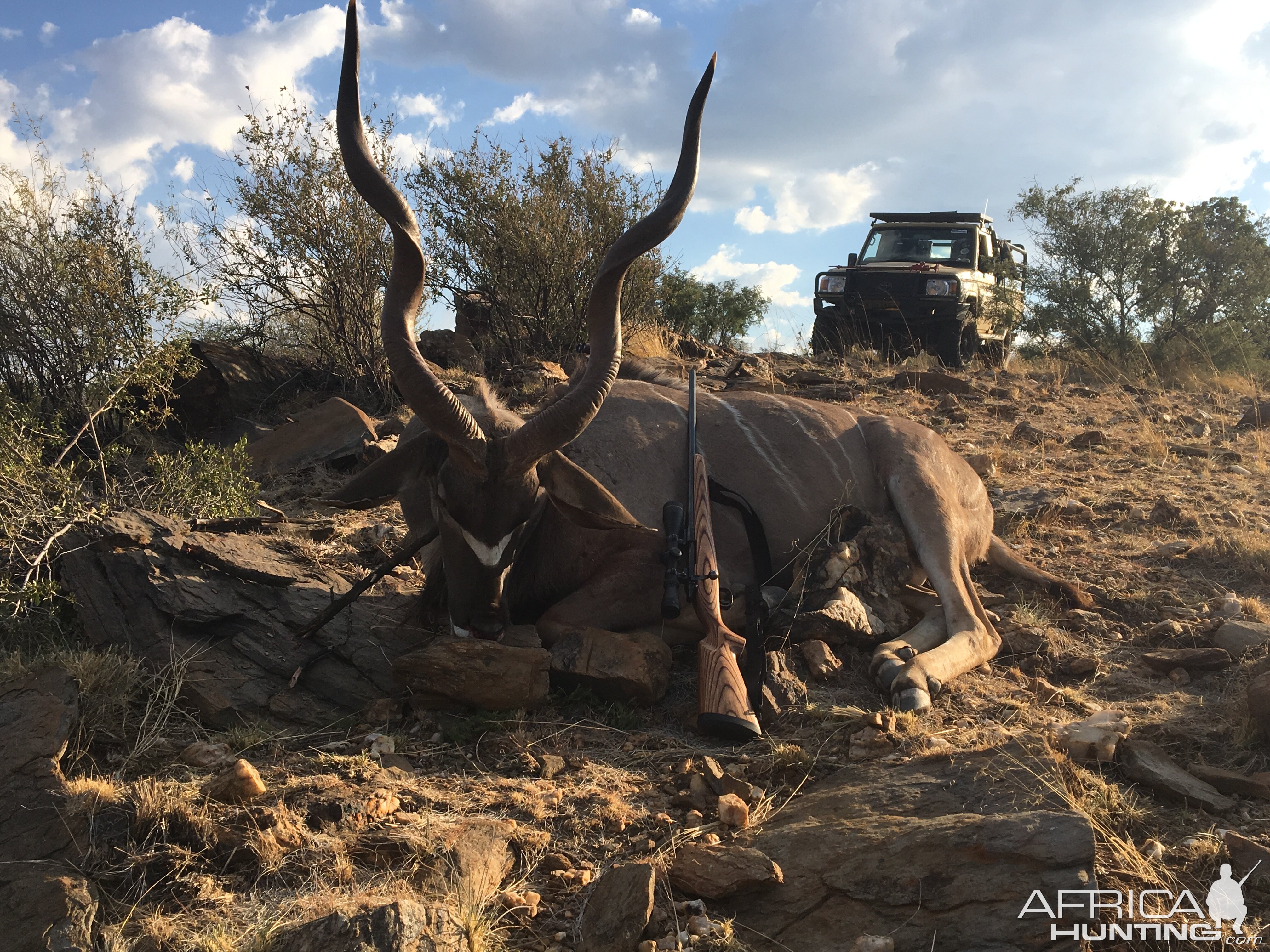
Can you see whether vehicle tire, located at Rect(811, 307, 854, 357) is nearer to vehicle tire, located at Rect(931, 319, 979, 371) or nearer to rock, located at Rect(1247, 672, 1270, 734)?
vehicle tire, located at Rect(931, 319, 979, 371)

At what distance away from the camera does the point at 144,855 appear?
2.42 meters

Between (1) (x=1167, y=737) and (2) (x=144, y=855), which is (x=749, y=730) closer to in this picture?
(1) (x=1167, y=737)

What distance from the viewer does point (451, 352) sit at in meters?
9.02

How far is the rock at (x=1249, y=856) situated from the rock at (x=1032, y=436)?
20.2ft

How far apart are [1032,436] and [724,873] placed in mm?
7028

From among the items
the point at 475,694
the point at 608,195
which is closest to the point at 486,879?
the point at 475,694

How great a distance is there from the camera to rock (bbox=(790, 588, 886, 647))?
14.2 feet

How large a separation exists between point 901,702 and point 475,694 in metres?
1.77

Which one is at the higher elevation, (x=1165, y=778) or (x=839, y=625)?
(x=839, y=625)

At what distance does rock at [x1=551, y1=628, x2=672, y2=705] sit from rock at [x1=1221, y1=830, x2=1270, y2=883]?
204cm

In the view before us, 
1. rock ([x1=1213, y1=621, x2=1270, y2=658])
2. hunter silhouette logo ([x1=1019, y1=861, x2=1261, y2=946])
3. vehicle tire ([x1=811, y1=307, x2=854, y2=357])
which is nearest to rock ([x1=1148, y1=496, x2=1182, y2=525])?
rock ([x1=1213, y1=621, x2=1270, y2=658])

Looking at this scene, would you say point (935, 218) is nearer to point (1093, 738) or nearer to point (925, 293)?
point (925, 293)

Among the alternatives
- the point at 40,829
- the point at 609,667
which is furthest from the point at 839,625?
the point at 40,829

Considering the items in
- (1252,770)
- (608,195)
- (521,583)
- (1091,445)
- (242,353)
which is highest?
(608,195)
